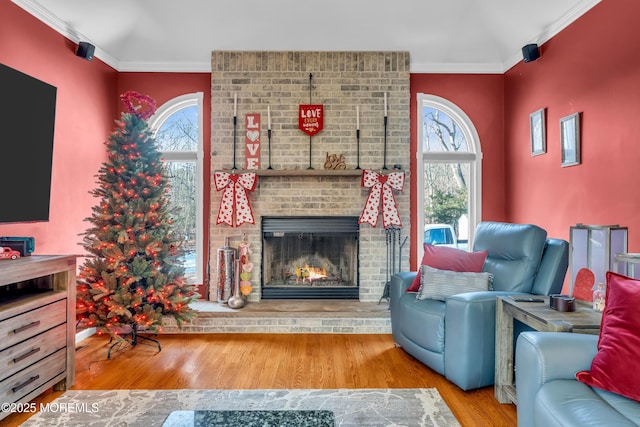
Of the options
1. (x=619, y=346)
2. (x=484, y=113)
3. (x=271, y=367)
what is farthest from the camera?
(x=484, y=113)

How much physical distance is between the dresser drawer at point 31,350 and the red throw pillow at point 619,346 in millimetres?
2699

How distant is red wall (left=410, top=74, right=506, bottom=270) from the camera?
14.5 feet

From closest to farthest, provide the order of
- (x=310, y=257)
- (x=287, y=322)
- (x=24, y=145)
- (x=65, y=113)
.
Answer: (x=24, y=145), (x=65, y=113), (x=287, y=322), (x=310, y=257)

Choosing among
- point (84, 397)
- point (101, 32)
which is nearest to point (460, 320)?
point (84, 397)

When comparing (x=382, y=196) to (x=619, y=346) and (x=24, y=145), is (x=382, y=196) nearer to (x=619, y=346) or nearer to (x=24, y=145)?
(x=619, y=346)

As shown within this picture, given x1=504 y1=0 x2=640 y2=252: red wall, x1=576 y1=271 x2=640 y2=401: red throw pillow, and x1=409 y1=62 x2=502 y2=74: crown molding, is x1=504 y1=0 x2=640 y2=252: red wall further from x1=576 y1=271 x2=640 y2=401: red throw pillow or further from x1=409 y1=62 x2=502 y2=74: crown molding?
x1=576 y1=271 x2=640 y2=401: red throw pillow

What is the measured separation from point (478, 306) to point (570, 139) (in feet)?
5.95

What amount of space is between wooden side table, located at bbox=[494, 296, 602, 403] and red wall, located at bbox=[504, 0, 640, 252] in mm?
997

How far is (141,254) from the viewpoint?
3227mm

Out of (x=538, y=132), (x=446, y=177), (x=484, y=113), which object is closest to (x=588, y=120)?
(x=538, y=132)

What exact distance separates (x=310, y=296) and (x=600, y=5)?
3.49 metres

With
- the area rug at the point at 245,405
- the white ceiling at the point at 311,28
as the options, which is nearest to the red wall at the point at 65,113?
the white ceiling at the point at 311,28

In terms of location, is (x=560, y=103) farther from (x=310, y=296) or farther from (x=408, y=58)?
(x=310, y=296)

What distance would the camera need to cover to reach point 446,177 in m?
4.53
